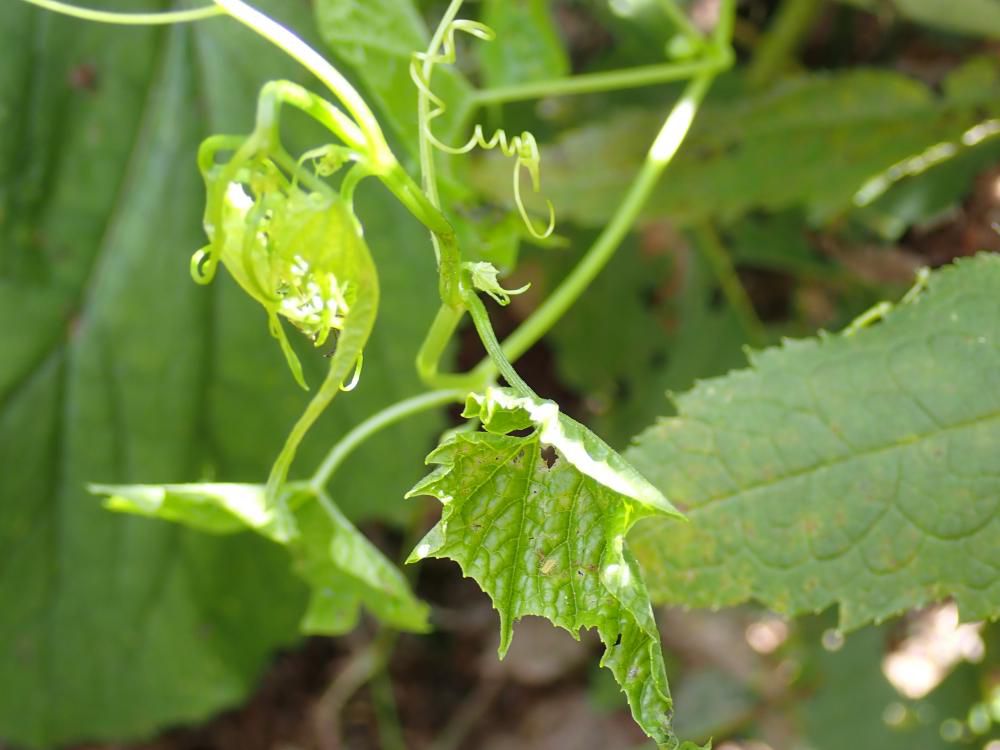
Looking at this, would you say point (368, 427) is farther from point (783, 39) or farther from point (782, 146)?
point (783, 39)

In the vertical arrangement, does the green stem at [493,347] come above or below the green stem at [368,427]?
above

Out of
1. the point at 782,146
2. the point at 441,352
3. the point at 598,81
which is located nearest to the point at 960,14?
the point at 782,146

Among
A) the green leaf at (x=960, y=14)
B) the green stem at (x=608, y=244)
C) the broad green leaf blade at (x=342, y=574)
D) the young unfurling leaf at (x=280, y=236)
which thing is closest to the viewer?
the young unfurling leaf at (x=280, y=236)

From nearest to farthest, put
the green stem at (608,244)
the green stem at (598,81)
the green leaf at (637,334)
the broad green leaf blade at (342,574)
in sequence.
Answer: the broad green leaf blade at (342,574) → the green stem at (608,244) → the green stem at (598,81) → the green leaf at (637,334)

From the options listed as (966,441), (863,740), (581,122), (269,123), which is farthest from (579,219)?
(863,740)

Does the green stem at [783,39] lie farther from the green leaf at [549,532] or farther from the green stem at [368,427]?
the green leaf at [549,532]

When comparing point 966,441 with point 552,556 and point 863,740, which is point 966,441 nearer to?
point 552,556

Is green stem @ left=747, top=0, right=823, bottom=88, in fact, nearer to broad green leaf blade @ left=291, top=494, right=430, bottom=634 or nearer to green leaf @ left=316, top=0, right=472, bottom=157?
green leaf @ left=316, top=0, right=472, bottom=157

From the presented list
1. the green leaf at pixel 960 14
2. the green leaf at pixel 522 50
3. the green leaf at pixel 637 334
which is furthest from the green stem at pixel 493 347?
the green leaf at pixel 637 334
